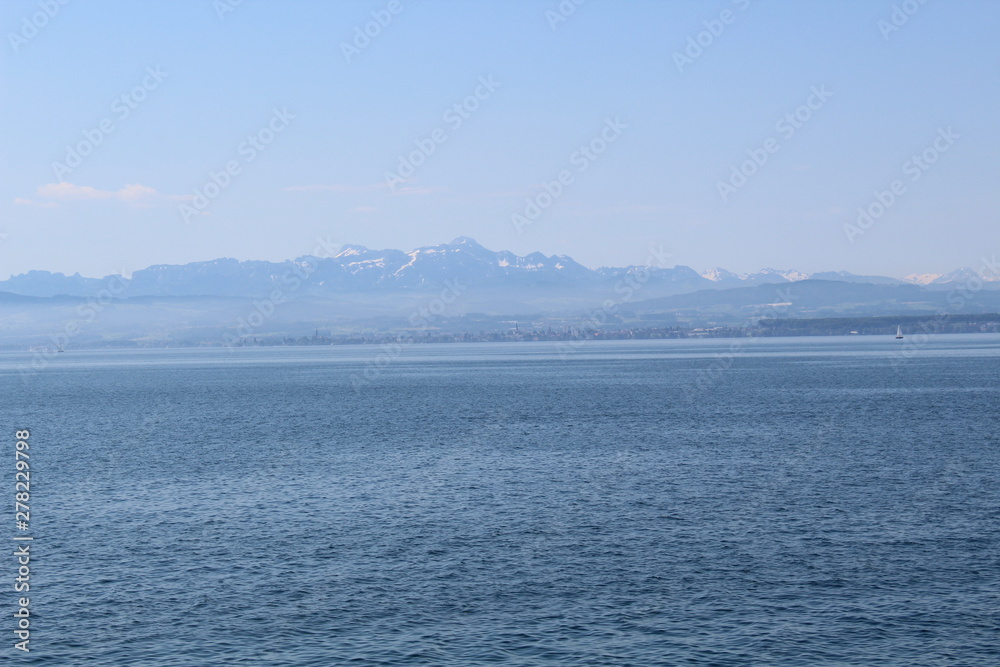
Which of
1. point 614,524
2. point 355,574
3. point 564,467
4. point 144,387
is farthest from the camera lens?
point 144,387

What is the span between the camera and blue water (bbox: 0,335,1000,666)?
28047 millimetres

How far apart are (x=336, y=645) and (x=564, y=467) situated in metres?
34.3

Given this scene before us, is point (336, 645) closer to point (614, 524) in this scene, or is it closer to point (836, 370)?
point (614, 524)

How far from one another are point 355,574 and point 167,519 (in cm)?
1426

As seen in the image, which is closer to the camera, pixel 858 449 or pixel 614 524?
pixel 614 524

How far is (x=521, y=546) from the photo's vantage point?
39.1 metres

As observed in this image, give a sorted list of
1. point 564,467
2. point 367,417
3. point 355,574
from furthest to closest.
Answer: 1. point 367,417
2. point 564,467
3. point 355,574

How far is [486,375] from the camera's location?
19425 centimetres

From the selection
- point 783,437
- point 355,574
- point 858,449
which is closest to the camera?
point 355,574

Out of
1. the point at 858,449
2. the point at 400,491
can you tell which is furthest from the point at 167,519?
the point at 858,449

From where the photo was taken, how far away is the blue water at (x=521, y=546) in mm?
28047

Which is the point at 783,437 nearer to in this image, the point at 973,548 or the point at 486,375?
the point at 973,548

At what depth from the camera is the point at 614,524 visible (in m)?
43.0

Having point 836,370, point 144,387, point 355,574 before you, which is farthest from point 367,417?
point 836,370
